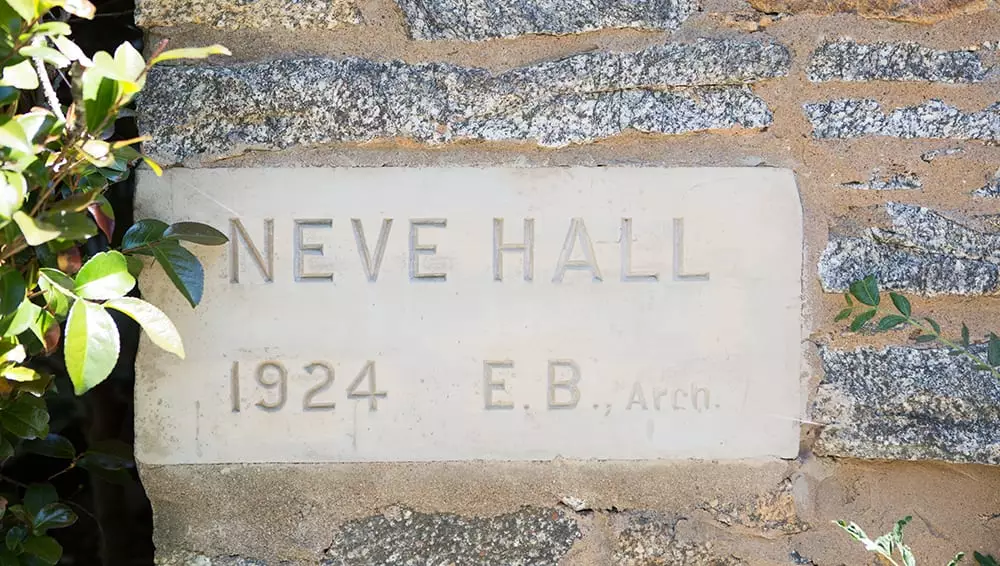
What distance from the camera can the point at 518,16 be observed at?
135cm

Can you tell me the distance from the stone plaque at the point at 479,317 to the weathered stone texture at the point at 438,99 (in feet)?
0.19

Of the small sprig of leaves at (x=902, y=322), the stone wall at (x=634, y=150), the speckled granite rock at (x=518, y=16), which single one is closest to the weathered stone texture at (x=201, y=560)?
the stone wall at (x=634, y=150)

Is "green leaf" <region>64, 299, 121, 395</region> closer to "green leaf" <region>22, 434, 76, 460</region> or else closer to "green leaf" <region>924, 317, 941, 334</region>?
"green leaf" <region>22, 434, 76, 460</region>

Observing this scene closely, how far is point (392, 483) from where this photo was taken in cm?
137

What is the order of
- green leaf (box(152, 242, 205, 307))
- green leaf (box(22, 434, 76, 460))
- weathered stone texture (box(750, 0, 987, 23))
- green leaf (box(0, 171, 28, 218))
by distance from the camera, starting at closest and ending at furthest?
green leaf (box(0, 171, 28, 218))
green leaf (box(152, 242, 205, 307))
weathered stone texture (box(750, 0, 987, 23))
green leaf (box(22, 434, 76, 460))

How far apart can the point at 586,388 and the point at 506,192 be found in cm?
33

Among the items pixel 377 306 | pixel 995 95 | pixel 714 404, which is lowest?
pixel 714 404

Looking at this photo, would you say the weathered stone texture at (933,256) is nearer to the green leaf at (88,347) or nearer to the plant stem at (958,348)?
the plant stem at (958,348)

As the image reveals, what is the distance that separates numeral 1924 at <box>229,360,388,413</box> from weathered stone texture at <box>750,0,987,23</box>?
0.83 m

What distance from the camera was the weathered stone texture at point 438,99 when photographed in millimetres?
1331

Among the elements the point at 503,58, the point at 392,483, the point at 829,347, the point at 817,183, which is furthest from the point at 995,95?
the point at 392,483

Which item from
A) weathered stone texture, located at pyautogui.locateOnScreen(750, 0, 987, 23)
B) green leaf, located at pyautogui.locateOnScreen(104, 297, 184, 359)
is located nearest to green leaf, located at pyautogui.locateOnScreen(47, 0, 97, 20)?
green leaf, located at pyautogui.locateOnScreen(104, 297, 184, 359)

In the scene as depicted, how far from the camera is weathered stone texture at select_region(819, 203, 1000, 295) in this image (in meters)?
1.37

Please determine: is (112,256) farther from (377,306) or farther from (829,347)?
(829,347)
